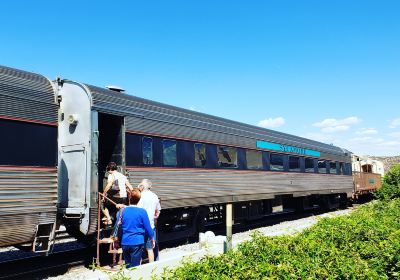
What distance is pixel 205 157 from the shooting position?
40.7 ft

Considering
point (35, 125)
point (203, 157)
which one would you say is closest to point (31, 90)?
point (35, 125)

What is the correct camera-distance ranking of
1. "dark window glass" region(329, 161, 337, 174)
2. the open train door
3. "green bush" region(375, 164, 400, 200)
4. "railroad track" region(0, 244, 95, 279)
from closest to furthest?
"railroad track" region(0, 244, 95, 279) → the open train door → "green bush" region(375, 164, 400, 200) → "dark window glass" region(329, 161, 337, 174)

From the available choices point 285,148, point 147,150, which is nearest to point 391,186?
point 285,148

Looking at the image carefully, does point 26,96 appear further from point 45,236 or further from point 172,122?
point 172,122

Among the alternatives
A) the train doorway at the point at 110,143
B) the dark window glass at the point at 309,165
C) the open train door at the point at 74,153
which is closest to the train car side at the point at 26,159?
the open train door at the point at 74,153

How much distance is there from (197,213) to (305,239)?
22.2 feet

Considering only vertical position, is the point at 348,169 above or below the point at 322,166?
below

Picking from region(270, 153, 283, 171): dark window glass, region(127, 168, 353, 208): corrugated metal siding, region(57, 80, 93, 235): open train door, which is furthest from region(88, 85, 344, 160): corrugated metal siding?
region(127, 168, 353, 208): corrugated metal siding

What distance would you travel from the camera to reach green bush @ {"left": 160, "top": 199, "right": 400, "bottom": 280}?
4.13 metres

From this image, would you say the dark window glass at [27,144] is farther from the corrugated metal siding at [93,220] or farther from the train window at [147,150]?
the train window at [147,150]

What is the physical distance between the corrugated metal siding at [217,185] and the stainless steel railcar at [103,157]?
0.10 feet

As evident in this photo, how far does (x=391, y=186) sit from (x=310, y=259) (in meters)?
18.8

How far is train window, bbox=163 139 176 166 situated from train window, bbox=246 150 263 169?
172 inches

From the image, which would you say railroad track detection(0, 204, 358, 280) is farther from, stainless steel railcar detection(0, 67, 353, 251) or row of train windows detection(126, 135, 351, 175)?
row of train windows detection(126, 135, 351, 175)
